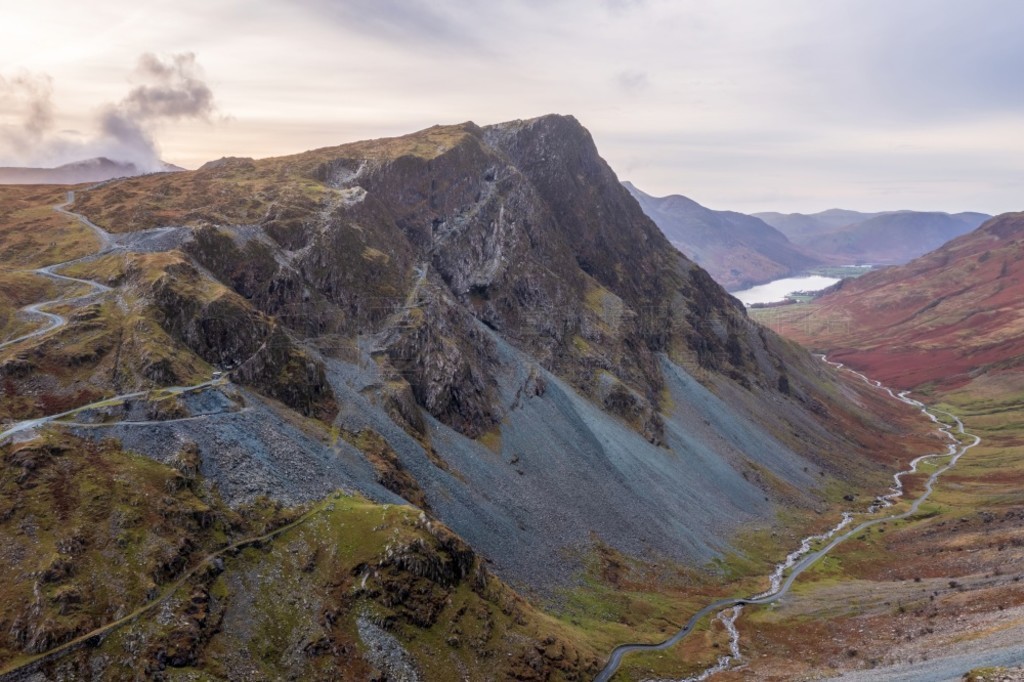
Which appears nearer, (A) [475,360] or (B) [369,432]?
(B) [369,432]

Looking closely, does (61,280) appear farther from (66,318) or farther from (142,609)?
(142,609)

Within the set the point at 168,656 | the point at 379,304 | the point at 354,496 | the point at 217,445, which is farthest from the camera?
the point at 379,304

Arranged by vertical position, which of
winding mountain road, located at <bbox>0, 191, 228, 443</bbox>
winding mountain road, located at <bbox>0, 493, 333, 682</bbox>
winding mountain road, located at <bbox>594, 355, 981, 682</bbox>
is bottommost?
winding mountain road, located at <bbox>594, 355, 981, 682</bbox>

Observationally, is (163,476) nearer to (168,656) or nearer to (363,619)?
(168,656)

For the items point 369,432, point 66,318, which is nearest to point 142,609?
point 369,432

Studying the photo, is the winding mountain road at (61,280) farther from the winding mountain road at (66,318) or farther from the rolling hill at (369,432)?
the rolling hill at (369,432)

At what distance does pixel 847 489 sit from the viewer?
142 metres

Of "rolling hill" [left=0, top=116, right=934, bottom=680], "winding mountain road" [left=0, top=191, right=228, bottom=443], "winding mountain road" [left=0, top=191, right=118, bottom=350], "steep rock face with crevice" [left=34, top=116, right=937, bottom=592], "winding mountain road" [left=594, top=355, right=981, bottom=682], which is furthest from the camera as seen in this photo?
"steep rock face with crevice" [left=34, top=116, right=937, bottom=592]

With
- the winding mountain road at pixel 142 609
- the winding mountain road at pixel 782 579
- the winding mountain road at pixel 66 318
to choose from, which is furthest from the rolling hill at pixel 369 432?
the winding mountain road at pixel 782 579

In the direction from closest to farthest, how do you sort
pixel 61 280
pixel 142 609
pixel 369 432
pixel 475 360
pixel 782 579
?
pixel 142 609, pixel 369 432, pixel 61 280, pixel 782 579, pixel 475 360

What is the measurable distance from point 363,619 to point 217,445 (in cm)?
2193

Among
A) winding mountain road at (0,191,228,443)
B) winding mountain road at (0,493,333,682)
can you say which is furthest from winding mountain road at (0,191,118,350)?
winding mountain road at (0,493,333,682)

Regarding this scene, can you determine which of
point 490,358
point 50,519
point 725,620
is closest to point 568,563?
point 725,620

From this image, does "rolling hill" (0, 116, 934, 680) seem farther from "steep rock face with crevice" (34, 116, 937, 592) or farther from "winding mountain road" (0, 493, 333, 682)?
"steep rock face with crevice" (34, 116, 937, 592)
